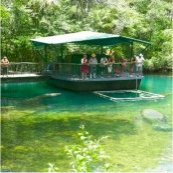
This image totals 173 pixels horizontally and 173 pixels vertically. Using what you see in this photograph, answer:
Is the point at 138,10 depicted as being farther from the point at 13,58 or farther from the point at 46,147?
the point at 46,147

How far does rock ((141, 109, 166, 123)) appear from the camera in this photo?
47.6 ft

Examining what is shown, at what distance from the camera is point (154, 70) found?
32.9 m

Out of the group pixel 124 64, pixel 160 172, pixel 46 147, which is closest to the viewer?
pixel 160 172

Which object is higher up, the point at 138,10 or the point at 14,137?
the point at 138,10

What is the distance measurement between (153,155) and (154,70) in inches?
907

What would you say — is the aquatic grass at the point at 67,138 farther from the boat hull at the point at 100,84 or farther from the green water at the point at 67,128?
the boat hull at the point at 100,84

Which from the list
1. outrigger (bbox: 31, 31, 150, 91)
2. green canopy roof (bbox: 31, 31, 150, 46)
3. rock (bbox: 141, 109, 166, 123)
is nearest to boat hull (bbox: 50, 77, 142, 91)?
outrigger (bbox: 31, 31, 150, 91)

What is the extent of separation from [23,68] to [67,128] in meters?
12.2

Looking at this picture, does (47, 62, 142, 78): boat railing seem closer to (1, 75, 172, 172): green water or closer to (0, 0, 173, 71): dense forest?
(1, 75, 172, 172): green water

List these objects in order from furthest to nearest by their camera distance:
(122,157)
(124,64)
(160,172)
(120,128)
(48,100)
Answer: (124,64)
(48,100)
(120,128)
(122,157)
(160,172)

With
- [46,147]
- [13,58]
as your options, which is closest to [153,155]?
[46,147]

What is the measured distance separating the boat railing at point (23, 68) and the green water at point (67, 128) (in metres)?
2.80

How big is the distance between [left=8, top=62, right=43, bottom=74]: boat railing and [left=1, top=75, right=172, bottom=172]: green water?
2.80m

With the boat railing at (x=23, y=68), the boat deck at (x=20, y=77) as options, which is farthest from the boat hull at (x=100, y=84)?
the boat railing at (x=23, y=68)
